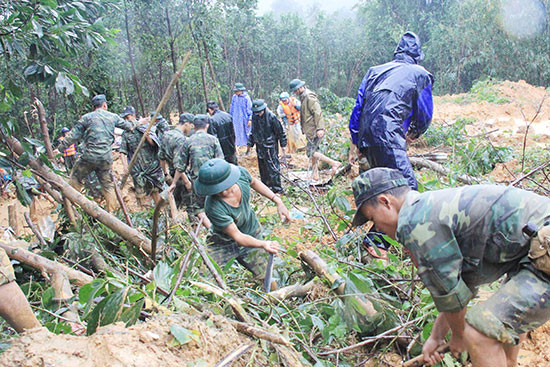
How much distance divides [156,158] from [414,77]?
14.7 feet

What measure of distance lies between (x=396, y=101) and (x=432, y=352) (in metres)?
2.13

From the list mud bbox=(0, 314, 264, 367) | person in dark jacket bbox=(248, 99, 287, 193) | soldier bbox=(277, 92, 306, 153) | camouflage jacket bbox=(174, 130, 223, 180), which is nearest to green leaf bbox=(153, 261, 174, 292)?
mud bbox=(0, 314, 264, 367)

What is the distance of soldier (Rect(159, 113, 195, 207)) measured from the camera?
225 inches

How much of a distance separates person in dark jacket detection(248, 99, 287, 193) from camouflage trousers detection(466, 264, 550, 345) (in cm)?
558

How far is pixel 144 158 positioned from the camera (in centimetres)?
648

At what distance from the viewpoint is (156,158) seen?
6.57 meters

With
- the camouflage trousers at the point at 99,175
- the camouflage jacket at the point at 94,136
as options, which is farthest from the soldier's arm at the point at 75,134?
the camouflage trousers at the point at 99,175

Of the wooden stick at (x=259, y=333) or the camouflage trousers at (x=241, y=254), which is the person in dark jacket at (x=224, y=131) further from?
the wooden stick at (x=259, y=333)

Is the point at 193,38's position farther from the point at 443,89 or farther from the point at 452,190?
the point at 443,89

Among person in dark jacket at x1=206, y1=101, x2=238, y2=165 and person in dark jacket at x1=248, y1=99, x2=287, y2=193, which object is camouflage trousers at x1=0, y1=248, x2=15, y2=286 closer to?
person in dark jacket at x1=248, y1=99, x2=287, y2=193

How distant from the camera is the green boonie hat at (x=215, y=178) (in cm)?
302

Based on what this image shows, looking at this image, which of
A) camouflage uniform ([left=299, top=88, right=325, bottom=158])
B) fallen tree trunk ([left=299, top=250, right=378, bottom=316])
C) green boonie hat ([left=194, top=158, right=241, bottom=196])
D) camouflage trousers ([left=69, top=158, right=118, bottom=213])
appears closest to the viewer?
fallen tree trunk ([left=299, top=250, right=378, bottom=316])

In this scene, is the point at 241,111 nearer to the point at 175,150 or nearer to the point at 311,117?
the point at 311,117

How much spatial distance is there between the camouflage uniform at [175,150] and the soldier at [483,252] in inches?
168
